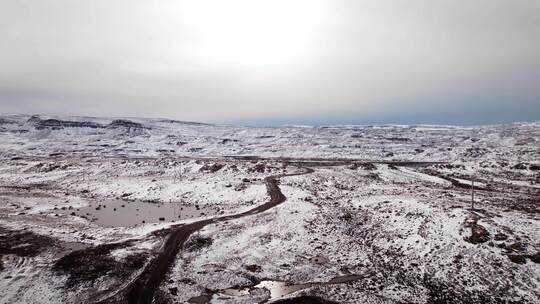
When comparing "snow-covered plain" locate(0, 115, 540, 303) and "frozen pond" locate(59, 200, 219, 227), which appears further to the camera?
"frozen pond" locate(59, 200, 219, 227)

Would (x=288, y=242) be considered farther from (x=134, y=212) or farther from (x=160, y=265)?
(x=134, y=212)

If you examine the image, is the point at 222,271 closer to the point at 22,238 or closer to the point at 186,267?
the point at 186,267

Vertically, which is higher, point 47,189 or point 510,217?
point 510,217

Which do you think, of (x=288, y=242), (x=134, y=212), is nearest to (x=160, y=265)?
(x=288, y=242)

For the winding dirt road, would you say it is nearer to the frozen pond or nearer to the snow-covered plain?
the snow-covered plain

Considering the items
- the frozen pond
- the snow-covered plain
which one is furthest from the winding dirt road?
the frozen pond

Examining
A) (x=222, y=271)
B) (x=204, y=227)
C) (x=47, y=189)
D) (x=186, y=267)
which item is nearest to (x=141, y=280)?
(x=186, y=267)

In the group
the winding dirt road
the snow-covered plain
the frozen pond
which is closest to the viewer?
the winding dirt road

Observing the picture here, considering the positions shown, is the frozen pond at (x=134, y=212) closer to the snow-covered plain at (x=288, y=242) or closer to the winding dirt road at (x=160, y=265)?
the snow-covered plain at (x=288, y=242)
